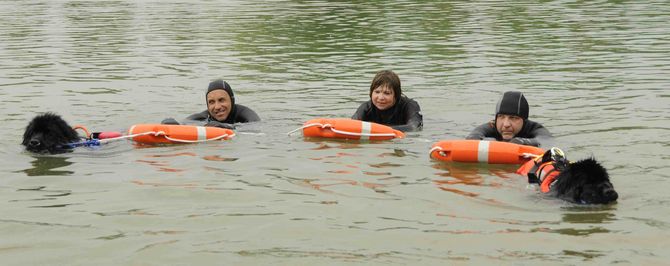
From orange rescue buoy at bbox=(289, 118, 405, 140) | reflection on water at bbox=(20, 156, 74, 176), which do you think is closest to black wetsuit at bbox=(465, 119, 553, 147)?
orange rescue buoy at bbox=(289, 118, 405, 140)

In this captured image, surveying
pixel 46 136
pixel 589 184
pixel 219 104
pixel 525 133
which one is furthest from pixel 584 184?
pixel 219 104

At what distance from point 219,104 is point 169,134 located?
1.64 metres

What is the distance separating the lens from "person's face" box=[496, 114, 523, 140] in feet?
34.4

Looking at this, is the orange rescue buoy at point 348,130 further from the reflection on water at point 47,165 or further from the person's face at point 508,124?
the reflection on water at point 47,165

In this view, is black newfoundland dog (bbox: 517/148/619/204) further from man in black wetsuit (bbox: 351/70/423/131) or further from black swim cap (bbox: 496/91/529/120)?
man in black wetsuit (bbox: 351/70/423/131)

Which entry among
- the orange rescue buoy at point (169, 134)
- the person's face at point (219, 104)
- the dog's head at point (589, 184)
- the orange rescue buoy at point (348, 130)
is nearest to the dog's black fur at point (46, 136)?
the orange rescue buoy at point (169, 134)

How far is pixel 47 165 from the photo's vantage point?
955 centimetres

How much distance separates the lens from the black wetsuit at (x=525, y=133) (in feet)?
34.2

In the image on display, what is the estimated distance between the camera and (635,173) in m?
8.77

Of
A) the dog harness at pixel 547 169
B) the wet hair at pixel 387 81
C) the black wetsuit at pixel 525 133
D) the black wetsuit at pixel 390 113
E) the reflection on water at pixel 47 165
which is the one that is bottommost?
the reflection on water at pixel 47 165

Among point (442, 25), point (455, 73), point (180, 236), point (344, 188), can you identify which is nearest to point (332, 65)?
point (455, 73)

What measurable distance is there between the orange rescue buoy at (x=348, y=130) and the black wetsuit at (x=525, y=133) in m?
0.96

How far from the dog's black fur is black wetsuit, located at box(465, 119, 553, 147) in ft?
13.6

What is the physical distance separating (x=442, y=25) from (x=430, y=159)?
18248mm
